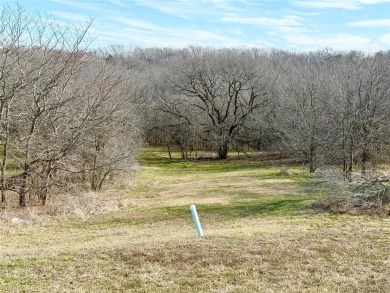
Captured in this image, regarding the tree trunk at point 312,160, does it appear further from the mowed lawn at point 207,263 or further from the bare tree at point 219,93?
the mowed lawn at point 207,263

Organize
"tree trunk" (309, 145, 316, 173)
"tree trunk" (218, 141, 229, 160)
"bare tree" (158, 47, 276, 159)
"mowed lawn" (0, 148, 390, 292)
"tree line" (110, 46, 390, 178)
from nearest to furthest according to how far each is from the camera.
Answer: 1. "mowed lawn" (0, 148, 390, 292)
2. "tree line" (110, 46, 390, 178)
3. "tree trunk" (309, 145, 316, 173)
4. "tree trunk" (218, 141, 229, 160)
5. "bare tree" (158, 47, 276, 159)

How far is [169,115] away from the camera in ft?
150

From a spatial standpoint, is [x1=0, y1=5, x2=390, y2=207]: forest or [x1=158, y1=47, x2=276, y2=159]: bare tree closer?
[x1=0, y1=5, x2=390, y2=207]: forest

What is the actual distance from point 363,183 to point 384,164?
1561cm

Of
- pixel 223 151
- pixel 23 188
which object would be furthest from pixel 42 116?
pixel 223 151

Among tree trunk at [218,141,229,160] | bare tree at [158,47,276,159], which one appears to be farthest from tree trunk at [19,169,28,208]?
tree trunk at [218,141,229,160]

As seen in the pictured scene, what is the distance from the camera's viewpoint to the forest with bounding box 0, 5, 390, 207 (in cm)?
1712

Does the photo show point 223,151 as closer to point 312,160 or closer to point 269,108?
point 269,108

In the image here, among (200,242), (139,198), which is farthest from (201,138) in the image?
(200,242)

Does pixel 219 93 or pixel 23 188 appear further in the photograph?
pixel 219 93

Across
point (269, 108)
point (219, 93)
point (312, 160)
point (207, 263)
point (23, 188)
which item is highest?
point (219, 93)

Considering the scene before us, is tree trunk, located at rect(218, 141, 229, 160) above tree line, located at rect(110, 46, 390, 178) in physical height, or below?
below

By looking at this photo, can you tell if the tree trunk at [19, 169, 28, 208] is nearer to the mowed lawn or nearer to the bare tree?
the mowed lawn

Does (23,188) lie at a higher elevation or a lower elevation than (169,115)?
lower
